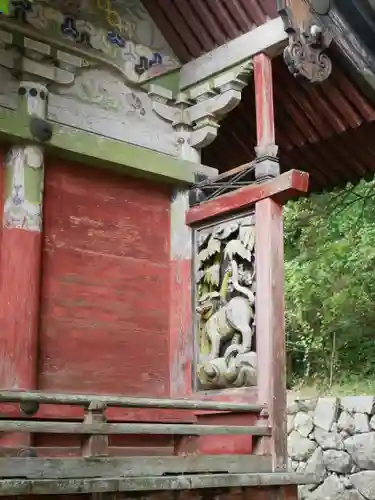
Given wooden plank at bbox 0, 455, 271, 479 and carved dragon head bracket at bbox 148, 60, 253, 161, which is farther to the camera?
carved dragon head bracket at bbox 148, 60, 253, 161

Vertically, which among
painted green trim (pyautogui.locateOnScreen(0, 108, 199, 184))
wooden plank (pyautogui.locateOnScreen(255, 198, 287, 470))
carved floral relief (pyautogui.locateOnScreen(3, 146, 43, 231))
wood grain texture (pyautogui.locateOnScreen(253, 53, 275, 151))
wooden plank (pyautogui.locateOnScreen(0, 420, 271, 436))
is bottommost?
wooden plank (pyautogui.locateOnScreen(0, 420, 271, 436))

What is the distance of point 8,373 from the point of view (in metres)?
4.72

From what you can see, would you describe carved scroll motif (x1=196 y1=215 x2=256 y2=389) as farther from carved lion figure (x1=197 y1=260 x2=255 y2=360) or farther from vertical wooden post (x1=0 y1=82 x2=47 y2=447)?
vertical wooden post (x1=0 y1=82 x2=47 y2=447)

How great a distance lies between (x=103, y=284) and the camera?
214 inches

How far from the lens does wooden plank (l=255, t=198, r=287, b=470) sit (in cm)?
484

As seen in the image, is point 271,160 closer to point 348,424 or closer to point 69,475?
point 69,475

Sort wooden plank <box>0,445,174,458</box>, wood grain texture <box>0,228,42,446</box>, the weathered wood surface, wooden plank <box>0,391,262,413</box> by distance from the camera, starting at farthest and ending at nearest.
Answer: wood grain texture <box>0,228,42,446</box> → wooden plank <box>0,445,174,458</box> → wooden plank <box>0,391,262,413</box> → the weathered wood surface

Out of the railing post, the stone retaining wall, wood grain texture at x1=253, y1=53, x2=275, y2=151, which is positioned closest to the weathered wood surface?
the railing post

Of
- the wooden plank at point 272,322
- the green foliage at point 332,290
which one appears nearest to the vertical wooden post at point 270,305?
the wooden plank at point 272,322

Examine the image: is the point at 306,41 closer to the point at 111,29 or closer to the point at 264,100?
the point at 264,100

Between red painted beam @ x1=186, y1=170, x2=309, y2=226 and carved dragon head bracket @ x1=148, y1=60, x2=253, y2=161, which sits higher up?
carved dragon head bracket @ x1=148, y1=60, x2=253, y2=161

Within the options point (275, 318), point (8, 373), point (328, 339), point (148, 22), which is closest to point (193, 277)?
point (275, 318)

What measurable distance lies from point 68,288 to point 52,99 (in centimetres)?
138

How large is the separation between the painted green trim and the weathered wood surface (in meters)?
2.40
